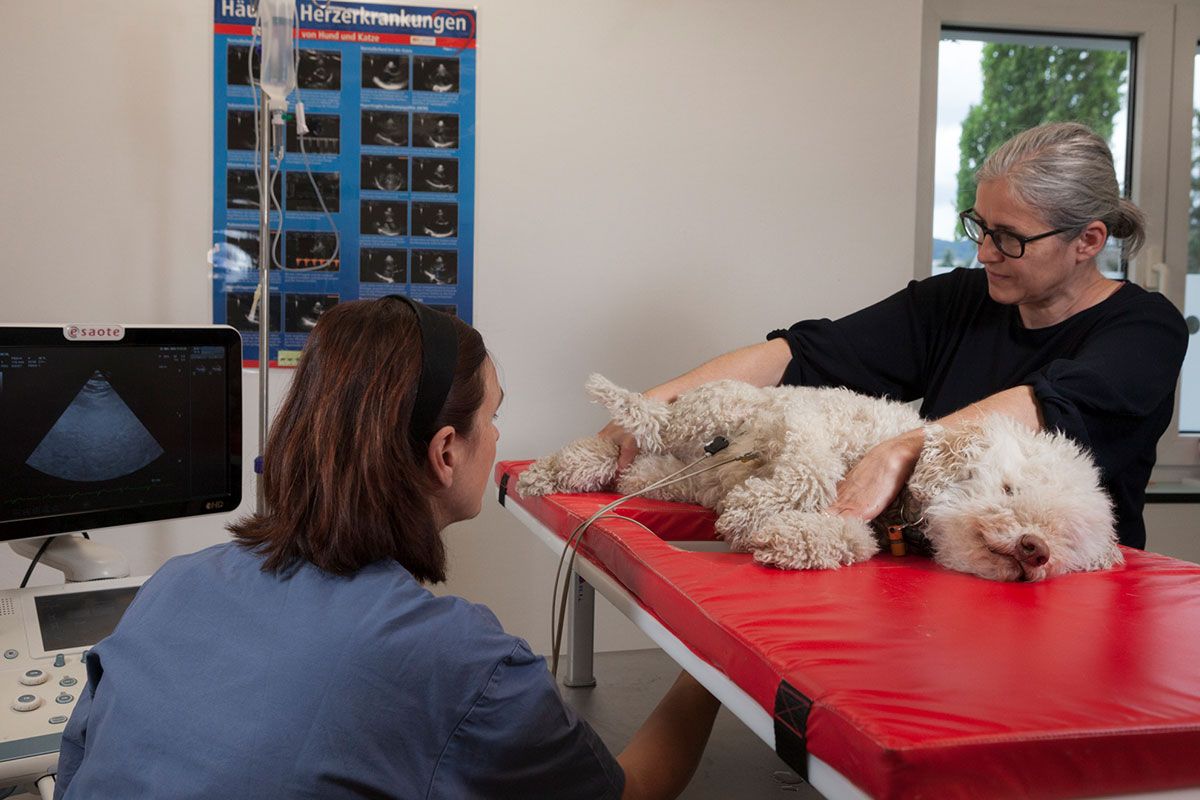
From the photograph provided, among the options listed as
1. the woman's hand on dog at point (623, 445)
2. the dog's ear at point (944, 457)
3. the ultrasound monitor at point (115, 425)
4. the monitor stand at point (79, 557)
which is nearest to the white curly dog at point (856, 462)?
the dog's ear at point (944, 457)

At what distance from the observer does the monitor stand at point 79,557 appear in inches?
60.9

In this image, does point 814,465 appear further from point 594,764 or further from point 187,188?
point 187,188

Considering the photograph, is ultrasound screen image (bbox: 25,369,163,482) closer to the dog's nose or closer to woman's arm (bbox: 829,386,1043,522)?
woman's arm (bbox: 829,386,1043,522)

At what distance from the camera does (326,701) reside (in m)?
0.83

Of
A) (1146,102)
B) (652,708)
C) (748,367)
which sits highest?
(1146,102)

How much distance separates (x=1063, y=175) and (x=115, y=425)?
5.08 feet

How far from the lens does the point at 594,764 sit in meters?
0.95

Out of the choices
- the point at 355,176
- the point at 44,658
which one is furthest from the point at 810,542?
the point at 355,176

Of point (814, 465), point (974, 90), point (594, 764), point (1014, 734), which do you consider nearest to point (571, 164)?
point (974, 90)

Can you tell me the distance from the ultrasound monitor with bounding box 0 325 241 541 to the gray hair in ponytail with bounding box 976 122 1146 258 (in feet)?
4.33

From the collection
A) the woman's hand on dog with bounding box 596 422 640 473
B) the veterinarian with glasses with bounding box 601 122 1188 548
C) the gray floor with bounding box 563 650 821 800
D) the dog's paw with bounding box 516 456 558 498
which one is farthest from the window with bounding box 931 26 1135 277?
the dog's paw with bounding box 516 456 558 498

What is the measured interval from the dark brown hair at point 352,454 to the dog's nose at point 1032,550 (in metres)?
0.67

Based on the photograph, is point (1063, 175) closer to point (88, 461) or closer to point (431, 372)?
point (431, 372)

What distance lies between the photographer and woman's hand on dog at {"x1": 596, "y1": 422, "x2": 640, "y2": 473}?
5.94 feet
